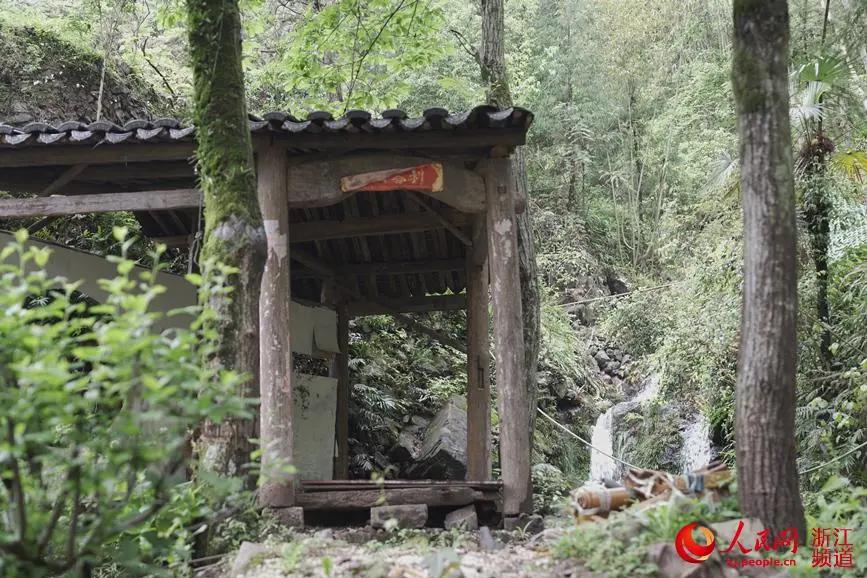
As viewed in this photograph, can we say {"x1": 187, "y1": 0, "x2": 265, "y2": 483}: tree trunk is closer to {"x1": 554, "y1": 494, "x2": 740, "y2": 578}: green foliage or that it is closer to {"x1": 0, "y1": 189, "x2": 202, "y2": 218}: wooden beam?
{"x1": 0, "y1": 189, "x2": 202, "y2": 218}: wooden beam

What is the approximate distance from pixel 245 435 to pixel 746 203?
2.97 m

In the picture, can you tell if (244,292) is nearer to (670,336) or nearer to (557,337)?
(670,336)

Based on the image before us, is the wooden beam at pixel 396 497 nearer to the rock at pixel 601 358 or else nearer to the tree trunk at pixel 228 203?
the tree trunk at pixel 228 203

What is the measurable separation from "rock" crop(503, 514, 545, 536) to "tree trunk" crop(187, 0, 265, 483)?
7.19ft

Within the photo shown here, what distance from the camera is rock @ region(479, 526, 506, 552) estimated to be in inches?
192

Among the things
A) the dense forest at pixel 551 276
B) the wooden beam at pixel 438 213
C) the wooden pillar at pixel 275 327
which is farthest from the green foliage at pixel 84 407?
the wooden beam at pixel 438 213

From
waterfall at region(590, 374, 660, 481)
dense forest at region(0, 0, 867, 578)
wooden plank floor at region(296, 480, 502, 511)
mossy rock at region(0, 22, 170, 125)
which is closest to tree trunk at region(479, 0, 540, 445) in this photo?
dense forest at region(0, 0, 867, 578)

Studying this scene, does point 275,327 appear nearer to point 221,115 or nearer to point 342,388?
point 221,115

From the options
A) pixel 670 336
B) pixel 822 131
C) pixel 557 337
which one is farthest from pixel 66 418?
pixel 557 337

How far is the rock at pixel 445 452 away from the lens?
959 centimetres

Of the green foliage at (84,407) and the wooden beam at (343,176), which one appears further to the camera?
the wooden beam at (343,176)

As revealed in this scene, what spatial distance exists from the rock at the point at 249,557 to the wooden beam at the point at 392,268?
503 centimetres

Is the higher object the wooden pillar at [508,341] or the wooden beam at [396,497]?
the wooden pillar at [508,341]

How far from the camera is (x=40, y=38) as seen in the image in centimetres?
1169
